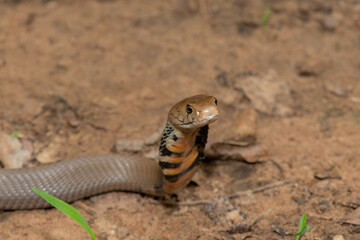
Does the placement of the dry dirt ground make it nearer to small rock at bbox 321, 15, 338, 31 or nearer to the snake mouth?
small rock at bbox 321, 15, 338, 31

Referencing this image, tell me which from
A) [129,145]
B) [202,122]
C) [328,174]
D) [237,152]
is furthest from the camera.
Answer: [129,145]

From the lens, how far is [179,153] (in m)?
3.82

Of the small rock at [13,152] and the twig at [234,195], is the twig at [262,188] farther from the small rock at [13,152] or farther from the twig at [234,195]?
the small rock at [13,152]

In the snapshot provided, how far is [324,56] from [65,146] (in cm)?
399

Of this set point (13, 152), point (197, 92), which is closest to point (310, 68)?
point (197, 92)

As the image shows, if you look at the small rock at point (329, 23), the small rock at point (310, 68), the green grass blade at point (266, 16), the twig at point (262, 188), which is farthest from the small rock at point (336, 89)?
the twig at point (262, 188)

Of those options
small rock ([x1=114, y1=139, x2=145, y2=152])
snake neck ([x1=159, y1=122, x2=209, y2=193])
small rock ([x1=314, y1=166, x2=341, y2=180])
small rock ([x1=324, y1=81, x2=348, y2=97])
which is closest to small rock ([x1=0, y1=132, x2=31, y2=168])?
small rock ([x1=114, y1=139, x2=145, y2=152])

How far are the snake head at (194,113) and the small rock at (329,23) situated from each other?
4.10m

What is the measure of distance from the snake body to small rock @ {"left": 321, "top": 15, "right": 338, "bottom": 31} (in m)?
4.06

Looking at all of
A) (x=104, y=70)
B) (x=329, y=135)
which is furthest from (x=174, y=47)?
(x=329, y=135)

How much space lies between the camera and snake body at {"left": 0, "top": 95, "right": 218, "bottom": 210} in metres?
3.67

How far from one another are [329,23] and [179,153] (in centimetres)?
437

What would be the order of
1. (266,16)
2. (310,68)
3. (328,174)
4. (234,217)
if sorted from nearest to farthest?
(234,217) → (328,174) → (310,68) → (266,16)

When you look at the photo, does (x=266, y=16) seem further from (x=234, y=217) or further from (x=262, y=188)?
(x=234, y=217)
